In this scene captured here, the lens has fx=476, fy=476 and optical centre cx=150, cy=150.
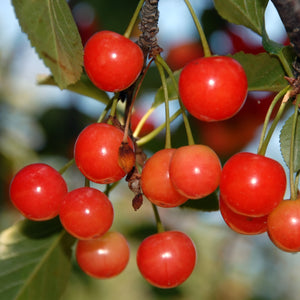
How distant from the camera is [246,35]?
2.21 metres

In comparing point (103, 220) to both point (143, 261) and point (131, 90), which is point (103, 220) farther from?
point (131, 90)

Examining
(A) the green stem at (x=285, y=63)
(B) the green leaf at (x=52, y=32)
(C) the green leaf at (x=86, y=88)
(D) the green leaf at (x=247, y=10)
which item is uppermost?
(B) the green leaf at (x=52, y=32)

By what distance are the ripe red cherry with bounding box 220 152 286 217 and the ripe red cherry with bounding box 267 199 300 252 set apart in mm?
33

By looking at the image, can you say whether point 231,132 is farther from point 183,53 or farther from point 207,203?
point 207,203

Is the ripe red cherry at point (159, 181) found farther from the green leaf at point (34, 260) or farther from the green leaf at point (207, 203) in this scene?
the green leaf at point (34, 260)

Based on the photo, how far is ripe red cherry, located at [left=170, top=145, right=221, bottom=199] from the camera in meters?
1.20

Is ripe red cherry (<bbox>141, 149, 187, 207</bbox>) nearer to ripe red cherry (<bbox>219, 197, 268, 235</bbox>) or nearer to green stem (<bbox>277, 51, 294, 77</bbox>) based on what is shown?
ripe red cherry (<bbox>219, 197, 268, 235</bbox>)

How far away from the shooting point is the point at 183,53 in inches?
98.0

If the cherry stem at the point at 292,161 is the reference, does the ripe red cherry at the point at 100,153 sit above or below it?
above

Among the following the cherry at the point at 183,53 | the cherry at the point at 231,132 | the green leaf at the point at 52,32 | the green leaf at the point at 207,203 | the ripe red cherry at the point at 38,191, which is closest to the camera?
the green leaf at the point at 52,32

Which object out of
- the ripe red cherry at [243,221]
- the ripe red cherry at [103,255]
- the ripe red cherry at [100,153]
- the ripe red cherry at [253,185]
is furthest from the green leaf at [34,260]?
the ripe red cherry at [253,185]

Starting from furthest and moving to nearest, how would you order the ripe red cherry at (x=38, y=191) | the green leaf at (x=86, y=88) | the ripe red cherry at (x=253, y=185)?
1. the green leaf at (x=86, y=88)
2. the ripe red cherry at (x=38, y=191)
3. the ripe red cherry at (x=253, y=185)

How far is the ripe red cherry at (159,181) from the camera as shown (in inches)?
49.9

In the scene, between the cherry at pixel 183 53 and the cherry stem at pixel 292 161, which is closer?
the cherry stem at pixel 292 161
